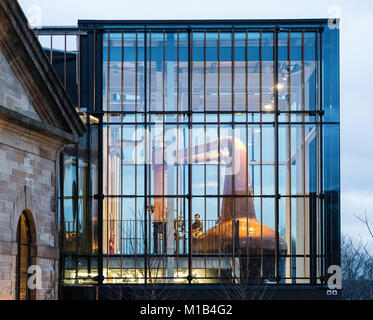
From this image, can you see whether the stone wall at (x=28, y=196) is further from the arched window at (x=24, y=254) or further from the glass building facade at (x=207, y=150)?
the glass building facade at (x=207, y=150)

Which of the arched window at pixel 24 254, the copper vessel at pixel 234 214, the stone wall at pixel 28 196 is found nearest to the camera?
the stone wall at pixel 28 196

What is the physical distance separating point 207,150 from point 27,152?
29.2ft

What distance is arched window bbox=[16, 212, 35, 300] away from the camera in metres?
17.3

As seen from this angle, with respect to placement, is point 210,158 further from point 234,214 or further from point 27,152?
point 27,152

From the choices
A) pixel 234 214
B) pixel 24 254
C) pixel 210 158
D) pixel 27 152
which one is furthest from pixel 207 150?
pixel 24 254

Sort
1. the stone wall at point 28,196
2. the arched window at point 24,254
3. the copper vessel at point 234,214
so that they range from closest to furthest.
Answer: the stone wall at point 28,196 < the arched window at point 24,254 < the copper vessel at point 234,214

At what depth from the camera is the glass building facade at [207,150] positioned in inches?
984

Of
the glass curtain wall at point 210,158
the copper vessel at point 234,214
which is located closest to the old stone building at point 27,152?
the glass curtain wall at point 210,158

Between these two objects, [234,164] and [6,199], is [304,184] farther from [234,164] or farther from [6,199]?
[6,199]

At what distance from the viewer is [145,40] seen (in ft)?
84.2

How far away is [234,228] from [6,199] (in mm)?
10330

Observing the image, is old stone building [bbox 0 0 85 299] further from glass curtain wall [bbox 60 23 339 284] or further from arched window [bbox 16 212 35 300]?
glass curtain wall [bbox 60 23 339 284]

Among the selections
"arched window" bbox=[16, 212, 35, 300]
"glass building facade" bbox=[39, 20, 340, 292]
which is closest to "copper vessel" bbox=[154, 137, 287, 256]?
"glass building facade" bbox=[39, 20, 340, 292]

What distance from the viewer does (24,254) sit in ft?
58.1
